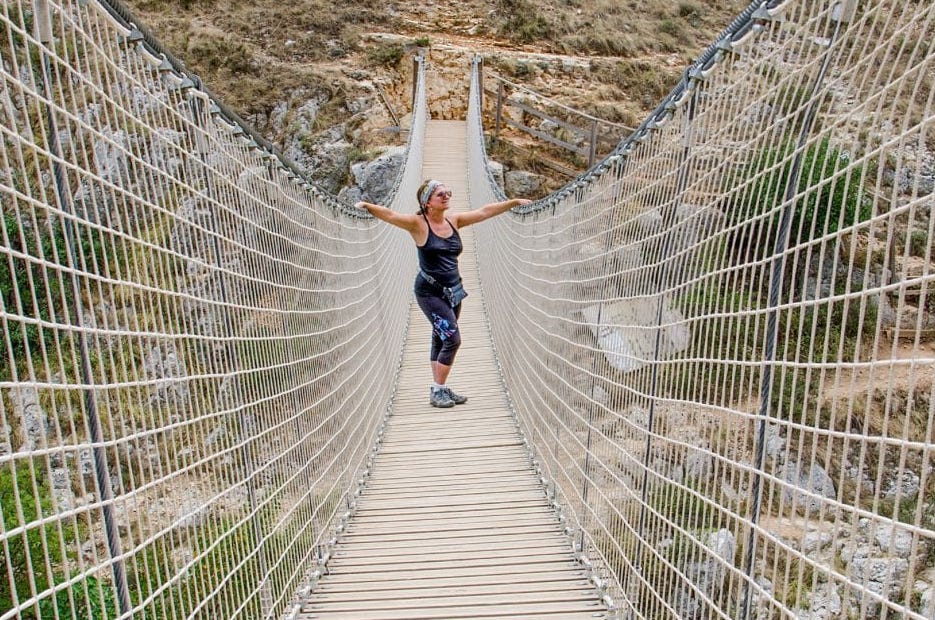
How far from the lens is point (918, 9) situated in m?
0.85

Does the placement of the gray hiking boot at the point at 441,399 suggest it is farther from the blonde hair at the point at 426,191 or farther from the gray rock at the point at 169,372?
the gray rock at the point at 169,372

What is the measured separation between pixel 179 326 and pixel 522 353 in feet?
7.24

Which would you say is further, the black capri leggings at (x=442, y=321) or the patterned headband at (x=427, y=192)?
the black capri leggings at (x=442, y=321)

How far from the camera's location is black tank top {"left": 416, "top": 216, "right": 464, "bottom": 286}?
Answer: 326 centimetres

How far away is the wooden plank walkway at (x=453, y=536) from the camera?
2012 mm

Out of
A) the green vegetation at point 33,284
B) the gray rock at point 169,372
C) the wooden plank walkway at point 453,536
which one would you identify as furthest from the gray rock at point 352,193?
the gray rock at point 169,372

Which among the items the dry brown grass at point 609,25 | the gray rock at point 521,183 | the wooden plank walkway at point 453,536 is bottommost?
the wooden plank walkway at point 453,536

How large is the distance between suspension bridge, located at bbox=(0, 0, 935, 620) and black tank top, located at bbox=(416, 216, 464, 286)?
0.31 meters

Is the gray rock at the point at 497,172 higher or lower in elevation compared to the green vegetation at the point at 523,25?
lower

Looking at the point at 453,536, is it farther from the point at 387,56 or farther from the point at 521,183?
the point at 387,56

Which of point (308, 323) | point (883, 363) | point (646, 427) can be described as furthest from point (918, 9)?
point (308, 323)

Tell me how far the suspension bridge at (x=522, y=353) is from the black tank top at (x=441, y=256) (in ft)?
1.01

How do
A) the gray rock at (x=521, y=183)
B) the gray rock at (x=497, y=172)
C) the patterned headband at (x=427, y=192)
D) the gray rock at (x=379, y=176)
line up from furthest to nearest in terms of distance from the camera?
the gray rock at (x=521, y=183) < the gray rock at (x=497, y=172) < the gray rock at (x=379, y=176) < the patterned headband at (x=427, y=192)

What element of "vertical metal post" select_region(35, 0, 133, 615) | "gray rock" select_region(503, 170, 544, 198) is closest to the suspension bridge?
"vertical metal post" select_region(35, 0, 133, 615)
